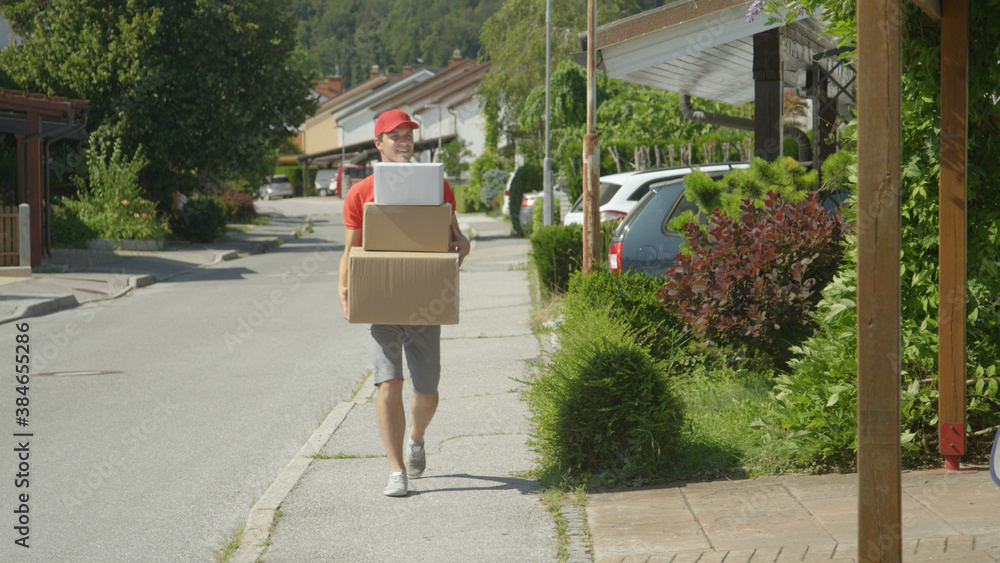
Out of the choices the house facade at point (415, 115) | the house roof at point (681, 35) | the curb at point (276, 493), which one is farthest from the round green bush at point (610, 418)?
the house facade at point (415, 115)

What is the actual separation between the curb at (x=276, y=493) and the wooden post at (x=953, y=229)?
10.6ft

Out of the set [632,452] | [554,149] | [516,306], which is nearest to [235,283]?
[516,306]

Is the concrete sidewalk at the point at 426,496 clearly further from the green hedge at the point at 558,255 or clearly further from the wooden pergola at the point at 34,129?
the wooden pergola at the point at 34,129

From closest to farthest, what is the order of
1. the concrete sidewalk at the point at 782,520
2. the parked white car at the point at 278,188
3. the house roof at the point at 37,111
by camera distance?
the concrete sidewalk at the point at 782,520, the house roof at the point at 37,111, the parked white car at the point at 278,188

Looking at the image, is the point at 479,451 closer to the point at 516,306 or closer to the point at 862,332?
the point at 862,332

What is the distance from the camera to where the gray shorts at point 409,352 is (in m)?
5.02

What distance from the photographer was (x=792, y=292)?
6309mm

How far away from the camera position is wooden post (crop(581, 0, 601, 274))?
796 cm

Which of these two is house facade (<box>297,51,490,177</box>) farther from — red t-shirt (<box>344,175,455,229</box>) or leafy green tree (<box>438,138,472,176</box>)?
red t-shirt (<box>344,175,455,229</box>)

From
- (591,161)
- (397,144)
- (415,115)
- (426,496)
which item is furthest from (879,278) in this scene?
(415,115)

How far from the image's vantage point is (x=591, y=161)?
8055mm

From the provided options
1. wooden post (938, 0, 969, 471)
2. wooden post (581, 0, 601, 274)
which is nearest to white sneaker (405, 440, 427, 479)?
wooden post (938, 0, 969, 471)

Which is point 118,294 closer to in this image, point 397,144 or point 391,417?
point 391,417

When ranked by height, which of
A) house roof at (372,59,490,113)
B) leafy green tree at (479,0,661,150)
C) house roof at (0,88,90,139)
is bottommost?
house roof at (0,88,90,139)
